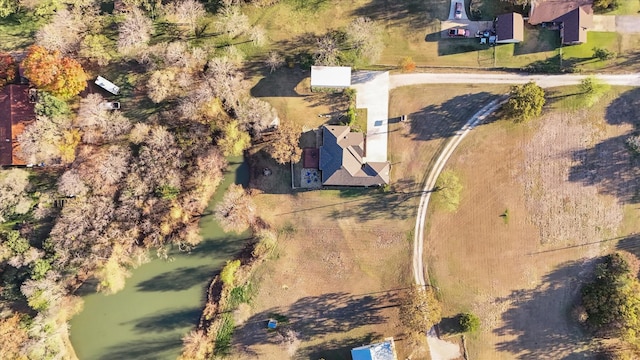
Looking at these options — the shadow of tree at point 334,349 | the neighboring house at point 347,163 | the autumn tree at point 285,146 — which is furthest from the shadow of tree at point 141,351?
the neighboring house at point 347,163

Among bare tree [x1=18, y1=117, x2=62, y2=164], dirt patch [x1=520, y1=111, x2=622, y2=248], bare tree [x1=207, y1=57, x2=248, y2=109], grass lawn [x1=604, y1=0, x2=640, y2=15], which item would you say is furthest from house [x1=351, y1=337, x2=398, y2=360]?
grass lawn [x1=604, y1=0, x2=640, y2=15]

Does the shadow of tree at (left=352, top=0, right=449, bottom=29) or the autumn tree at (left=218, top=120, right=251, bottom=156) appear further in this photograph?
the shadow of tree at (left=352, top=0, right=449, bottom=29)

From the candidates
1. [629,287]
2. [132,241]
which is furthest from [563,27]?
[132,241]

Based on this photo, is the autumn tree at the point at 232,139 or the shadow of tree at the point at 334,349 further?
the shadow of tree at the point at 334,349

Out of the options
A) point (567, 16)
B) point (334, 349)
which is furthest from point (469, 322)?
point (567, 16)

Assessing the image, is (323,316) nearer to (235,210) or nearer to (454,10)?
(235,210)

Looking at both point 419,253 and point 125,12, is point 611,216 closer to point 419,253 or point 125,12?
point 419,253

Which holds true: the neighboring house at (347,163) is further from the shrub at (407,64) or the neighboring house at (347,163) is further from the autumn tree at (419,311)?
the autumn tree at (419,311)

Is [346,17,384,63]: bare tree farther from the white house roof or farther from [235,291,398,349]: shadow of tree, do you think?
[235,291,398,349]: shadow of tree
